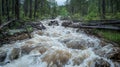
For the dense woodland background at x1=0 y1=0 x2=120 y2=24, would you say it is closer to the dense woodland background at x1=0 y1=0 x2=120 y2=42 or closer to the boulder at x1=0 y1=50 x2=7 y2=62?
the dense woodland background at x1=0 y1=0 x2=120 y2=42

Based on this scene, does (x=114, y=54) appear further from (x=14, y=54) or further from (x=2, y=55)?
(x=2, y=55)

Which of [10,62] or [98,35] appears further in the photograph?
[98,35]

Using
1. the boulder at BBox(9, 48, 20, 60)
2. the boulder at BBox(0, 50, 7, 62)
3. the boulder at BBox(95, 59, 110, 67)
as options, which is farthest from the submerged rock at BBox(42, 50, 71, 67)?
the boulder at BBox(0, 50, 7, 62)

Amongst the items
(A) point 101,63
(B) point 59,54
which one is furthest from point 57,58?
(A) point 101,63

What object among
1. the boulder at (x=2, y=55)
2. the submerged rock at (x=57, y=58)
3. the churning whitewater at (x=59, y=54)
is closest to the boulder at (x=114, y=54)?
the churning whitewater at (x=59, y=54)

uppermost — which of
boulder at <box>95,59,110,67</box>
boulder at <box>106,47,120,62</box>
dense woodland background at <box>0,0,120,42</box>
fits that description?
dense woodland background at <box>0,0,120,42</box>

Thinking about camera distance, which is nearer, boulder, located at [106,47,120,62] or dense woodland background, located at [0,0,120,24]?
boulder, located at [106,47,120,62]

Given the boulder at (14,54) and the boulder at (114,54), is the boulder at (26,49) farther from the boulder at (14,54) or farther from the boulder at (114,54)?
the boulder at (114,54)

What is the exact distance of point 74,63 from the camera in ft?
27.1

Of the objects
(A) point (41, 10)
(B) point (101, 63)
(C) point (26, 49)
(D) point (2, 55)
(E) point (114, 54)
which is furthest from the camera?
(A) point (41, 10)

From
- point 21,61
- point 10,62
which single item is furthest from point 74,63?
point 10,62

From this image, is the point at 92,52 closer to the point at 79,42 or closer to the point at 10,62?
the point at 79,42

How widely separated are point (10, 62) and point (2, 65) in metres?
0.45

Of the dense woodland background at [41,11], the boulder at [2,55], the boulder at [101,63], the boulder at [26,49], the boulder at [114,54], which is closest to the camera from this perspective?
the boulder at [101,63]
